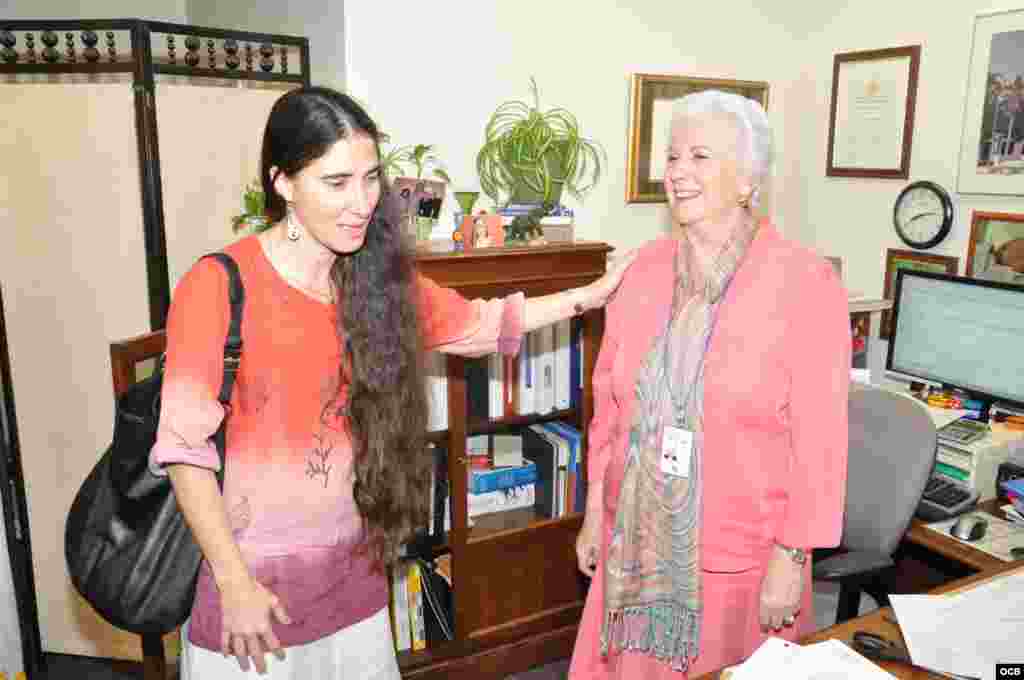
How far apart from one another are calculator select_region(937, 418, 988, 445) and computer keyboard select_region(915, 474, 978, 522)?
4.8 inches

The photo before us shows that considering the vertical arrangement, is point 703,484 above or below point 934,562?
above

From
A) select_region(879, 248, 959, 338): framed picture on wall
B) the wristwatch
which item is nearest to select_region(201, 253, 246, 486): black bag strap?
the wristwatch

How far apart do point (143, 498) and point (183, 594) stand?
0.58 ft

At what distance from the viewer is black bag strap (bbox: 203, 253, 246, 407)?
1.29 metres

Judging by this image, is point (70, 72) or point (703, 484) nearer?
point (703, 484)

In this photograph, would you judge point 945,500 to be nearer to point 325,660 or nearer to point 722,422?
point 722,422

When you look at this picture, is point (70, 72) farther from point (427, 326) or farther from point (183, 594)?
point (183, 594)

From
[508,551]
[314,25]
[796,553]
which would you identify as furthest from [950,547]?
[314,25]

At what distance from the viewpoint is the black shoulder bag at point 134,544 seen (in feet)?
4.43

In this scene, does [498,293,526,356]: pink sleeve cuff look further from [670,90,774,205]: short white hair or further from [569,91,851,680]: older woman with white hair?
[670,90,774,205]: short white hair

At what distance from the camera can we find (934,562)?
2438mm

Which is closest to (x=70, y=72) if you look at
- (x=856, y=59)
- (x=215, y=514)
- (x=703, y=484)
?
(x=215, y=514)

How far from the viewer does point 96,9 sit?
3799 millimetres

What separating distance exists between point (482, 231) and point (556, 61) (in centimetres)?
77
